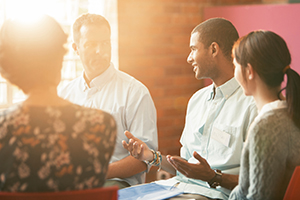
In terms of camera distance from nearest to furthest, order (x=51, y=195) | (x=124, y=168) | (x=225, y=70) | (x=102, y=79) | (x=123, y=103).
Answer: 1. (x=51, y=195)
2. (x=225, y=70)
3. (x=124, y=168)
4. (x=123, y=103)
5. (x=102, y=79)

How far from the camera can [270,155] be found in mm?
1253

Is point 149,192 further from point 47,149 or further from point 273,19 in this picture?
point 273,19

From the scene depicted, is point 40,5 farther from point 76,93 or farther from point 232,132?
point 232,132

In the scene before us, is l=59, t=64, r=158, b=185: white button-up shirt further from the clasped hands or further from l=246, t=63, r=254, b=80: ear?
l=246, t=63, r=254, b=80: ear

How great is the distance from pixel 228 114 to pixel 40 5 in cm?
197

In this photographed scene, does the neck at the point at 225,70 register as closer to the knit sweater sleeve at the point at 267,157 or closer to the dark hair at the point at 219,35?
the dark hair at the point at 219,35

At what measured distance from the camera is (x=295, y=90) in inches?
53.1

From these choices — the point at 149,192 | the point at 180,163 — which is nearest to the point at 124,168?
the point at 149,192

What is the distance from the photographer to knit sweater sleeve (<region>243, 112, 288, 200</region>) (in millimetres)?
1253

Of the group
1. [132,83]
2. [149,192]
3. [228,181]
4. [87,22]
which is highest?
[87,22]

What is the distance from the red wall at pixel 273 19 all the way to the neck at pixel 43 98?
2299mm

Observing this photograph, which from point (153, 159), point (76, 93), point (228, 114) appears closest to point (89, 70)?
point (76, 93)

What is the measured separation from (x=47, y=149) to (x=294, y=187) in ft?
2.70

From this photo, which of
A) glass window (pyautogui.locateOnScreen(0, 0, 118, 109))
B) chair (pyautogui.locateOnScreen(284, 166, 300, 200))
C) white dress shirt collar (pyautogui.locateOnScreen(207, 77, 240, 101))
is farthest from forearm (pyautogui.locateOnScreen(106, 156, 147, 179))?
glass window (pyautogui.locateOnScreen(0, 0, 118, 109))
